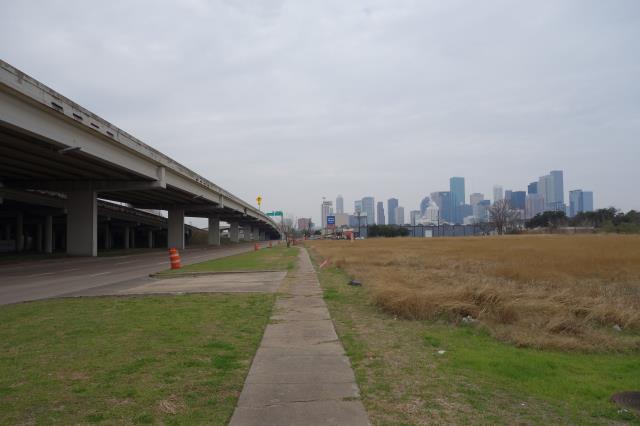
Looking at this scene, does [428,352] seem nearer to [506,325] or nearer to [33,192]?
[506,325]

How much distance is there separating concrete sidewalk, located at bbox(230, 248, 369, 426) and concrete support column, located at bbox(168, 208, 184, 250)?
64.0 meters

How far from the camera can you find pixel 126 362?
6434 mm

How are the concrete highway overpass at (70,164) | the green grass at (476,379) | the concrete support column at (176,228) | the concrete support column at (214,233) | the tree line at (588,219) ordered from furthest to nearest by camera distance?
the tree line at (588,219) → the concrete support column at (214,233) → the concrete support column at (176,228) → the concrete highway overpass at (70,164) → the green grass at (476,379)

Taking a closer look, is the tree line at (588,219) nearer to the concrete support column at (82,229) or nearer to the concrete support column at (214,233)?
the concrete support column at (214,233)

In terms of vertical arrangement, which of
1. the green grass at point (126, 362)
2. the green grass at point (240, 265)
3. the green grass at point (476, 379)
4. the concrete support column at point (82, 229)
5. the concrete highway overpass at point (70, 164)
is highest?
the concrete highway overpass at point (70, 164)

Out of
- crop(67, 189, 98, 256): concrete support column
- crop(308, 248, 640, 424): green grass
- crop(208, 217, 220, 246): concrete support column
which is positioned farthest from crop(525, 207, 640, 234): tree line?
crop(308, 248, 640, 424): green grass

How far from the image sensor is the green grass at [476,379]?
473 cm

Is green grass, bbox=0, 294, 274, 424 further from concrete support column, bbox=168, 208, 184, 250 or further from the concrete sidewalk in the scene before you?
concrete support column, bbox=168, 208, 184, 250

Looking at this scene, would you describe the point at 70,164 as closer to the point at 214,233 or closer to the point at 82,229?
the point at 82,229

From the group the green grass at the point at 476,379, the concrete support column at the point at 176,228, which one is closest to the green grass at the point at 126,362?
the green grass at the point at 476,379

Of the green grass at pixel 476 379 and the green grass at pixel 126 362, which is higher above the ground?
the green grass at pixel 126 362

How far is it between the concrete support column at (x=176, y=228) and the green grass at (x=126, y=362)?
6104 centimetres

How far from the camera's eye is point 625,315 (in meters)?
9.52

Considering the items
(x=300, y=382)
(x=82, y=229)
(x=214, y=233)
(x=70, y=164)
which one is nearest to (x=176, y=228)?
(x=214, y=233)
